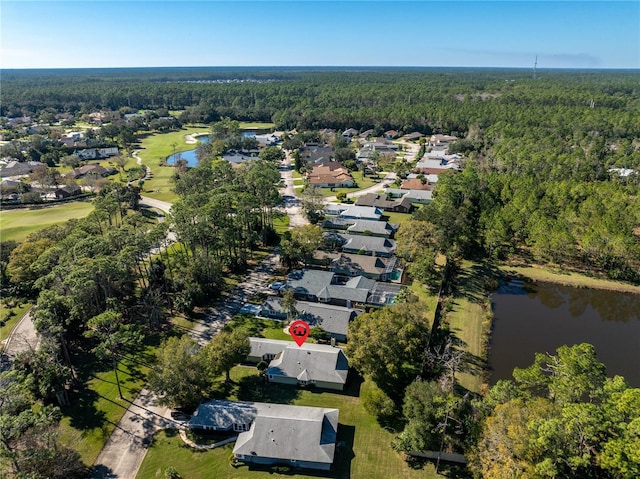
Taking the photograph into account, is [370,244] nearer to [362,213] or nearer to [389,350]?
[362,213]

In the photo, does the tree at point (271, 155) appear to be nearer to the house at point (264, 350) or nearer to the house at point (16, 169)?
the house at point (16, 169)

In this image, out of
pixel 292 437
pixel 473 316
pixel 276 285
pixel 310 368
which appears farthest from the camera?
pixel 276 285

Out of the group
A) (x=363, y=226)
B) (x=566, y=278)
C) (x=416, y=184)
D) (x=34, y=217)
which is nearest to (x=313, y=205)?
(x=363, y=226)

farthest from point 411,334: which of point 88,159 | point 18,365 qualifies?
point 88,159

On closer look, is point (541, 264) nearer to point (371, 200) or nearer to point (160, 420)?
point (371, 200)

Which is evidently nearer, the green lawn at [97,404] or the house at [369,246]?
the green lawn at [97,404]

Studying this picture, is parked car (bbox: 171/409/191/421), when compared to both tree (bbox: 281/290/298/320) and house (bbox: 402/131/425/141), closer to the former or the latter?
tree (bbox: 281/290/298/320)

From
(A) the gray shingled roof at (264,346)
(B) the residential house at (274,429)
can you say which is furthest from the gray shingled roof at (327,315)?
(B) the residential house at (274,429)
